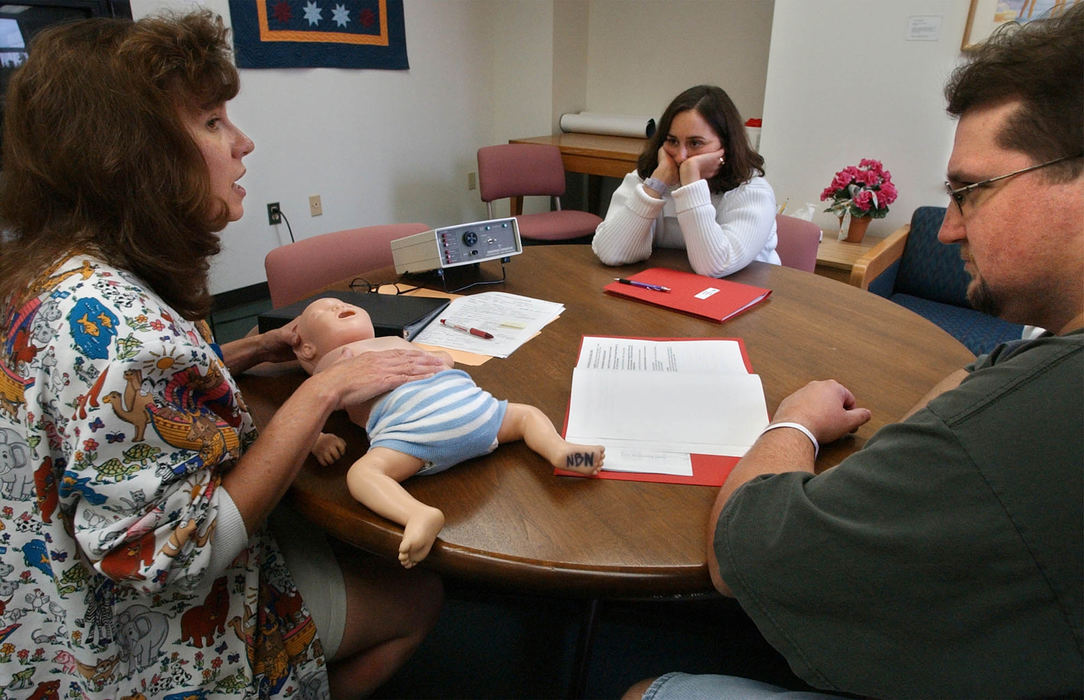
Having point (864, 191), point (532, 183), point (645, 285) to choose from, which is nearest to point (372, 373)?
point (645, 285)

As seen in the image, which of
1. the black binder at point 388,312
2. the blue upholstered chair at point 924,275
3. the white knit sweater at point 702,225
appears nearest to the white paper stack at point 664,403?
the black binder at point 388,312

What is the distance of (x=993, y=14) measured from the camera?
7.91 ft

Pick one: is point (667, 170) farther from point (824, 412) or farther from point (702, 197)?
point (824, 412)

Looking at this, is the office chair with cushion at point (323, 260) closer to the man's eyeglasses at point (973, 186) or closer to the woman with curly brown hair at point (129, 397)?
the woman with curly brown hair at point (129, 397)

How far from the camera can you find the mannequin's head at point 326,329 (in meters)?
1.11

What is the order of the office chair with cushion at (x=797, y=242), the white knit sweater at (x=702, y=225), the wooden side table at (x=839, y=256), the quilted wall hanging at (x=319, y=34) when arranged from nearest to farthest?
1. the white knit sweater at (x=702, y=225)
2. the office chair with cushion at (x=797, y=242)
3. the wooden side table at (x=839, y=256)
4. the quilted wall hanging at (x=319, y=34)

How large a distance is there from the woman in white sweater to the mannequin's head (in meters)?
0.89

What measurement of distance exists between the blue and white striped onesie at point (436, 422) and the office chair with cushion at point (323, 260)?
896 millimetres

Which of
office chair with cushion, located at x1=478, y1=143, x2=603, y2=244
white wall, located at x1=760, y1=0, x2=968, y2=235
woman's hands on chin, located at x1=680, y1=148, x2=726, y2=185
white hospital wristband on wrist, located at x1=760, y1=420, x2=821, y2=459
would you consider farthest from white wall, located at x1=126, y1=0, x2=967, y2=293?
white hospital wristband on wrist, located at x1=760, y1=420, x2=821, y2=459

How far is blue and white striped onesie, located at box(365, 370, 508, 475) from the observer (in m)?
0.85

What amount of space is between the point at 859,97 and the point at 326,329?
2.69 metres

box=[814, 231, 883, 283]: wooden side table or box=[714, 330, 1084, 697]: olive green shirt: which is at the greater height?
box=[714, 330, 1084, 697]: olive green shirt

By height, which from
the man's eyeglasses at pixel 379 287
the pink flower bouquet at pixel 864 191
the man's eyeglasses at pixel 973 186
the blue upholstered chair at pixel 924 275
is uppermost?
the man's eyeglasses at pixel 973 186

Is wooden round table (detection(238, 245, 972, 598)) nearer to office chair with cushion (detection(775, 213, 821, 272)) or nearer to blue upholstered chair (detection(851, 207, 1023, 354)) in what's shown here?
office chair with cushion (detection(775, 213, 821, 272))
